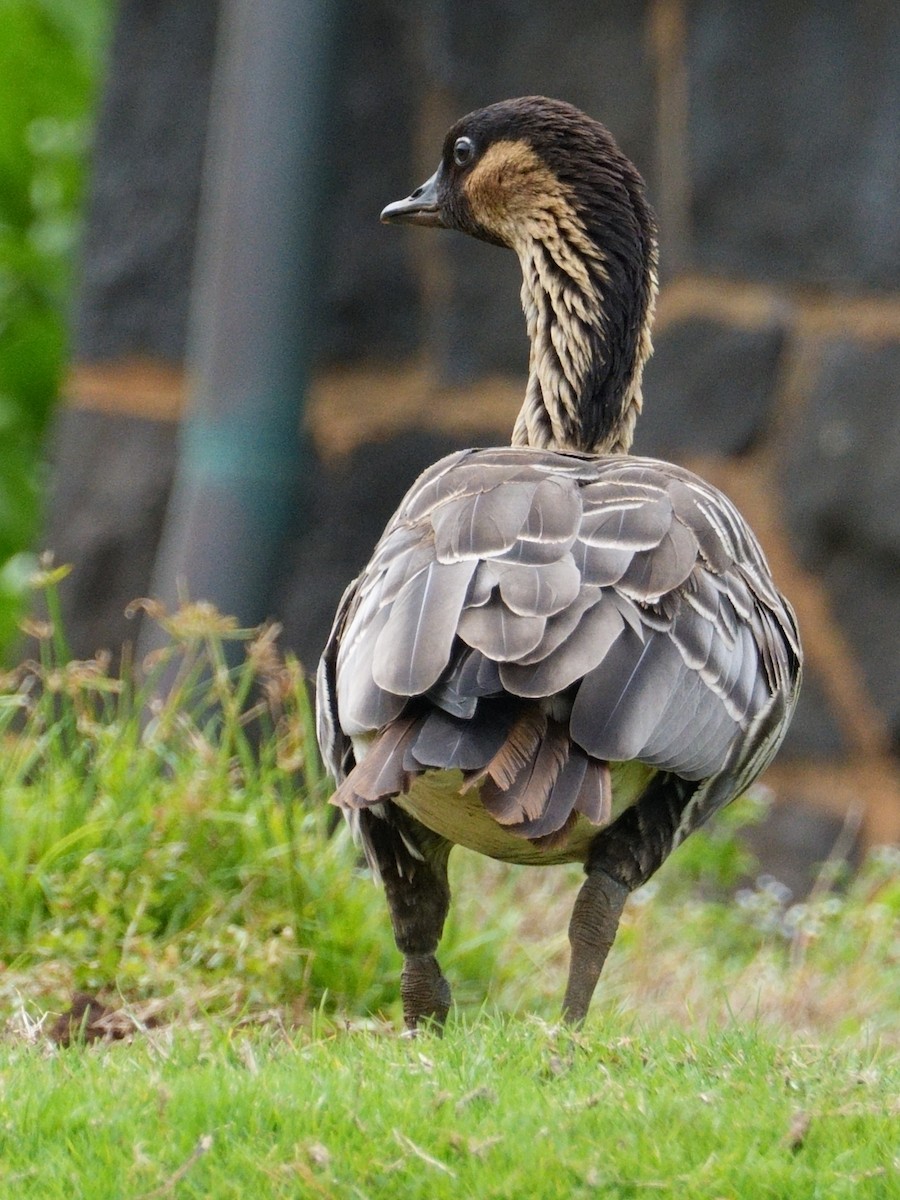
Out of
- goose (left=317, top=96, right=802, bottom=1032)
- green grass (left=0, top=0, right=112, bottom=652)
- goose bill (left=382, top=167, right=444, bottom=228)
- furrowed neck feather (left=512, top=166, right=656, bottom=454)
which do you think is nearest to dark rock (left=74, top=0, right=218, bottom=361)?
green grass (left=0, top=0, right=112, bottom=652)

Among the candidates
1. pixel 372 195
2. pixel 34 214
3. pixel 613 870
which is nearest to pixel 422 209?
pixel 372 195

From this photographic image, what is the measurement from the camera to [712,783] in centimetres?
458

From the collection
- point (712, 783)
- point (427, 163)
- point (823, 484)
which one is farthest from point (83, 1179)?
point (427, 163)

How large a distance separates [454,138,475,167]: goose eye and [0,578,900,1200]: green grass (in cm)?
162

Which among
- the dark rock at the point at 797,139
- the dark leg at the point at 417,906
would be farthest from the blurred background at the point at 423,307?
the dark leg at the point at 417,906

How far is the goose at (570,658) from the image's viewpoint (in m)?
4.01

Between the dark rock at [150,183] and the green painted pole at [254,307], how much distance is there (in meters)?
0.77

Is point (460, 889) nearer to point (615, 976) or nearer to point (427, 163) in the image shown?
point (615, 976)

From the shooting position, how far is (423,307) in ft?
27.8

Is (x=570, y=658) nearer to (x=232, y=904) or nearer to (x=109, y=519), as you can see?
(x=232, y=904)

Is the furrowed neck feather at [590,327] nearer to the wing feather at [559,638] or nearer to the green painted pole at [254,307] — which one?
the wing feather at [559,638]

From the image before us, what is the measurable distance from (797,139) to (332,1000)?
4.29 m

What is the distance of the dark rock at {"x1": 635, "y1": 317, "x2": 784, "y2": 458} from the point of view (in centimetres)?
804

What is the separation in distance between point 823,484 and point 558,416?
→ 260cm
